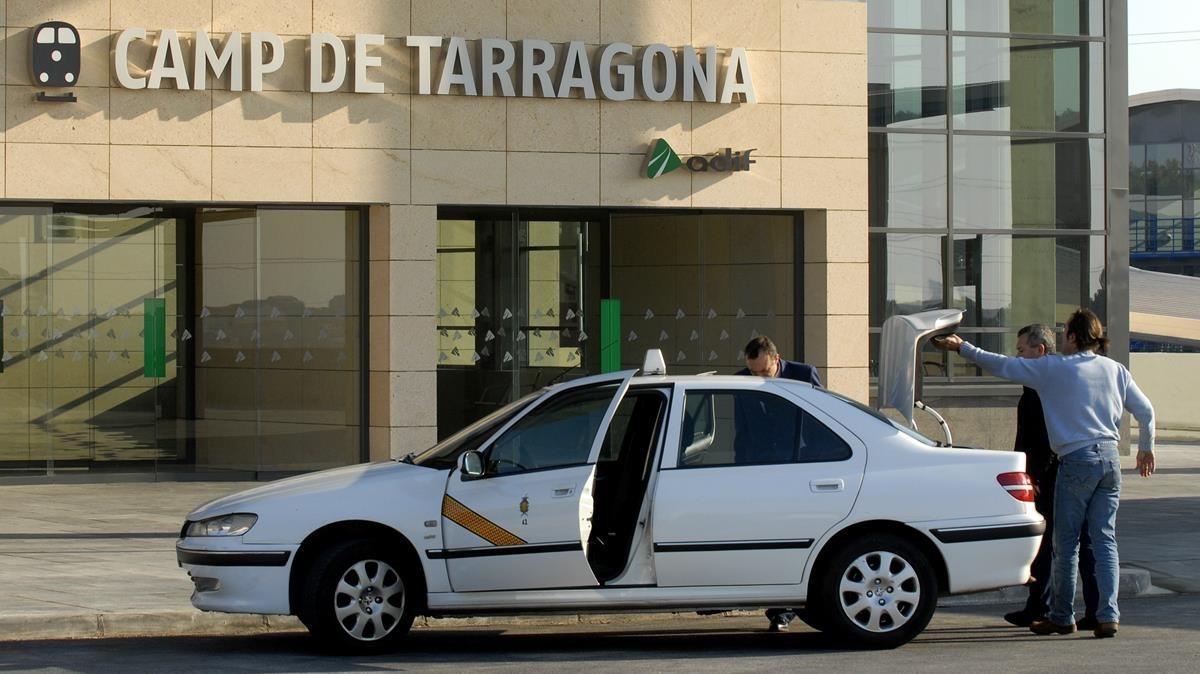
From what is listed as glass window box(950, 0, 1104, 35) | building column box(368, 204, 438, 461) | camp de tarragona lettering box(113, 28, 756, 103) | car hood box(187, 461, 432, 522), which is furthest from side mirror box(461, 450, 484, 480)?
glass window box(950, 0, 1104, 35)

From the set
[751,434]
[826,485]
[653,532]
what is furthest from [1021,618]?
[653,532]

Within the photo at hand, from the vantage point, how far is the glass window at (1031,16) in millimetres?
21391

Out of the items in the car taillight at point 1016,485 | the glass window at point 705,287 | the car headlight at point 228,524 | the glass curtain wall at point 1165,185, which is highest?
the glass curtain wall at point 1165,185

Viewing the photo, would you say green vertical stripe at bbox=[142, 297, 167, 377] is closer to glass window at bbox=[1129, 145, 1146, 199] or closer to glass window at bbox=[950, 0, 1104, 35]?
glass window at bbox=[950, 0, 1104, 35]

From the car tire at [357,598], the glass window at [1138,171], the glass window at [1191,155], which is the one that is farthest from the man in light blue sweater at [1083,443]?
the glass window at [1191,155]

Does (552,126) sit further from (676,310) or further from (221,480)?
(221,480)

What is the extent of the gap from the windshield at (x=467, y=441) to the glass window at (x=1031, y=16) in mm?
14000

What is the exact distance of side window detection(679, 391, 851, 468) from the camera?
8695 mm

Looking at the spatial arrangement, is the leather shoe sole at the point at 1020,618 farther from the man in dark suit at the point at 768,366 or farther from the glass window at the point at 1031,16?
the glass window at the point at 1031,16

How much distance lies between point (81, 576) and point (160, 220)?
8664 mm

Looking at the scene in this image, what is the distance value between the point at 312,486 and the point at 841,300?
11.9m

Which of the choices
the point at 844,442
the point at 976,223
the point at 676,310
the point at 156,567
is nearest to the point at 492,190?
the point at 676,310

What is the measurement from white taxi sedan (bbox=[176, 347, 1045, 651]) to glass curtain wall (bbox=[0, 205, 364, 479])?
34.1 ft

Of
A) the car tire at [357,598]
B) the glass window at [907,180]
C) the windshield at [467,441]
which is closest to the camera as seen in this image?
the car tire at [357,598]
